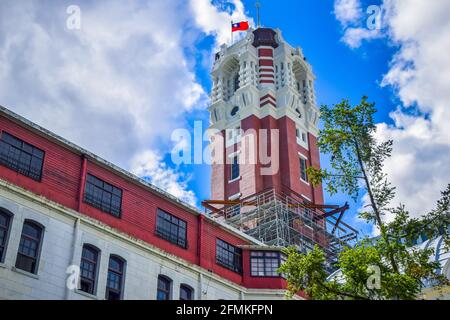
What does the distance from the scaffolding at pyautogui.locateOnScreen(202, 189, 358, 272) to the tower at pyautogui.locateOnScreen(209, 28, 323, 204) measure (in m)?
1.76

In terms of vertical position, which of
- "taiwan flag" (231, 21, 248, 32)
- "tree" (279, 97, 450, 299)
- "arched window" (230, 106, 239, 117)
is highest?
"taiwan flag" (231, 21, 248, 32)

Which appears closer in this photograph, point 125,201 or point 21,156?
point 21,156

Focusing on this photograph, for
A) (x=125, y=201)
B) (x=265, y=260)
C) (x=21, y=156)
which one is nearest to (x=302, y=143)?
(x=265, y=260)

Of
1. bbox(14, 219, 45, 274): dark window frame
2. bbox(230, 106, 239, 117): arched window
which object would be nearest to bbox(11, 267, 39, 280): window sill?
bbox(14, 219, 45, 274): dark window frame

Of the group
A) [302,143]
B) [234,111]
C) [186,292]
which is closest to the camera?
[186,292]

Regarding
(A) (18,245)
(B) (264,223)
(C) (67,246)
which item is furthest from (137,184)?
(B) (264,223)

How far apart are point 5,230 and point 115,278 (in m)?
6.97

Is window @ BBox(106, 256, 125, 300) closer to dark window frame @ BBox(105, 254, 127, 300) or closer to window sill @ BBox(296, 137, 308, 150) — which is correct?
dark window frame @ BBox(105, 254, 127, 300)

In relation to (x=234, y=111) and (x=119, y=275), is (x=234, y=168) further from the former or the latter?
(x=119, y=275)

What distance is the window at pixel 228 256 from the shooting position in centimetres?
3897

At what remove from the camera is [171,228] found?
36.2 meters

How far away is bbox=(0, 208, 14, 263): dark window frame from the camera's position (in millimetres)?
26619
